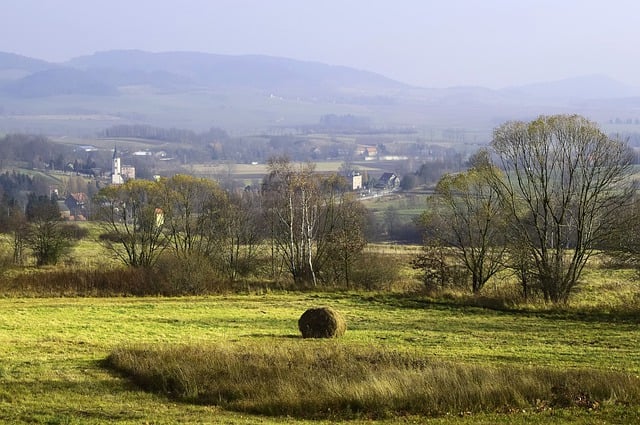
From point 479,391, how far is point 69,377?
836cm

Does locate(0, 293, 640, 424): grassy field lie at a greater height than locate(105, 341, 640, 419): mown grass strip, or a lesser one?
lesser

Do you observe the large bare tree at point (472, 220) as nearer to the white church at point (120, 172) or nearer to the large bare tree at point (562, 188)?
the large bare tree at point (562, 188)

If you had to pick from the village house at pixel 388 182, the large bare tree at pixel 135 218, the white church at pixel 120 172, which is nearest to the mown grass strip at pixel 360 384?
the large bare tree at pixel 135 218

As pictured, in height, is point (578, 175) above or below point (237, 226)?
above

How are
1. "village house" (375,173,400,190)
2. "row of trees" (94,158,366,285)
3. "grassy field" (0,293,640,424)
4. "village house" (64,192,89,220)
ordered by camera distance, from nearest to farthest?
"grassy field" (0,293,640,424), "row of trees" (94,158,366,285), "village house" (64,192,89,220), "village house" (375,173,400,190)

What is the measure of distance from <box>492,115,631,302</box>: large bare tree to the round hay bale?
1349cm

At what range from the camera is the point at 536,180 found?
111ft

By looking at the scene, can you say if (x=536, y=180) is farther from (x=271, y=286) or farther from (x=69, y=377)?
(x=69, y=377)

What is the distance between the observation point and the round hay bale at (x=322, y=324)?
880 inches

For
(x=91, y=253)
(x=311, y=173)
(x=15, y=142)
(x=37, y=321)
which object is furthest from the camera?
(x=15, y=142)

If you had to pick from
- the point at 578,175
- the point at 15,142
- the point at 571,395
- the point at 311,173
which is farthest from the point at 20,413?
the point at 15,142

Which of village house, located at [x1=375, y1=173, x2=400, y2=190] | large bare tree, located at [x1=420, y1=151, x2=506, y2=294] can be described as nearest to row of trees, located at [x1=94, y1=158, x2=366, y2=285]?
large bare tree, located at [x1=420, y1=151, x2=506, y2=294]

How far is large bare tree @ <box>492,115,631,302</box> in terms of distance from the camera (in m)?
32.0

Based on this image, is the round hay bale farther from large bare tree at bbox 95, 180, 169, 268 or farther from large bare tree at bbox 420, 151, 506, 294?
large bare tree at bbox 95, 180, 169, 268
